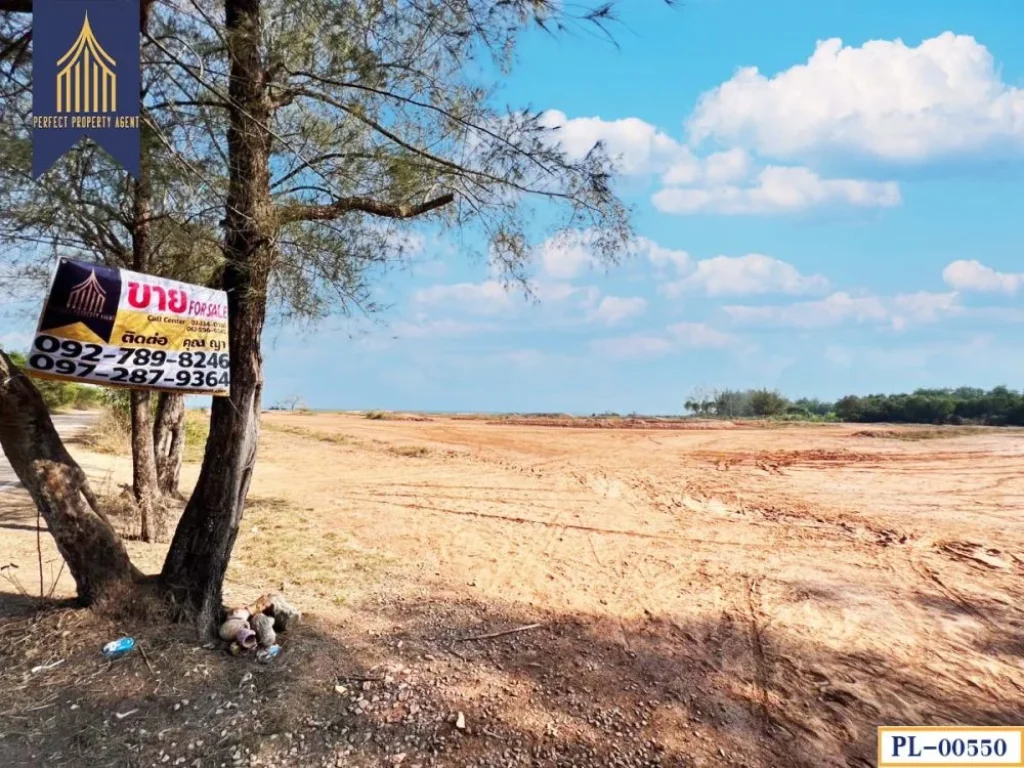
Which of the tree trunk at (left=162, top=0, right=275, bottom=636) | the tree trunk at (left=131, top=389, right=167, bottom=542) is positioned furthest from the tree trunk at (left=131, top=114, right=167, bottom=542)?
the tree trunk at (left=162, top=0, right=275, bottom=636)

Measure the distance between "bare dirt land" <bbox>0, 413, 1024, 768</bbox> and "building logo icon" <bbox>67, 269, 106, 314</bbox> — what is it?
1794 millimetres

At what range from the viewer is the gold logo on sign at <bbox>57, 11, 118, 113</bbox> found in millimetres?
3236

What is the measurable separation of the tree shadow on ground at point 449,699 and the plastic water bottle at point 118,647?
0.05 m

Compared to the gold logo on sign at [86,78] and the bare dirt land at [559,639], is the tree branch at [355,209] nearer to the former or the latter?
the gold logo on sign at [86,78]

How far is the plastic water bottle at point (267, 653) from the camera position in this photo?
341cm

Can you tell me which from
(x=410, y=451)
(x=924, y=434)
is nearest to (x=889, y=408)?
(x=924, y=434)

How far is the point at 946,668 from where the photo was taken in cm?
394

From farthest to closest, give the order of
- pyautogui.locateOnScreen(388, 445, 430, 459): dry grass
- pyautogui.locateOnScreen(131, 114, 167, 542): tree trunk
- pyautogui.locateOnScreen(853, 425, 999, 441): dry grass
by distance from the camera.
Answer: pyautogui.locateOnScreen(853, 425, 999, 441): dry grass → pyautogui.locateOnScreen(388, 445, 430, 459): dry grass → pyautogui.locateOnScreen(131, 114, 167, 542): tree trunk

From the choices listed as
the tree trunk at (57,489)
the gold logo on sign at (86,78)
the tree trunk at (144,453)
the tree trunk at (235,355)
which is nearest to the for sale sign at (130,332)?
the tree trunk at (235,355)

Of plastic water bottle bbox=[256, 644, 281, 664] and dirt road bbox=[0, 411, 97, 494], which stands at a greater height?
dirt road bbox=[0, 411, 97, 494]

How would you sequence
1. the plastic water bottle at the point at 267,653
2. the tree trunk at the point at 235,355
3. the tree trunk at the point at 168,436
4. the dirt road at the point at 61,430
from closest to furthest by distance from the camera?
1. the plastic water bottle at the point at 267,653
2. the tree trunk at the point at 235,355
3. the tree trunk at the point at 168,436
4. the dirt road at the point at 61,430

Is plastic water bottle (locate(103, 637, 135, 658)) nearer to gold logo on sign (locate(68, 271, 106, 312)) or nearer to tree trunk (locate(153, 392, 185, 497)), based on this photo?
gold logo on sign (locate(68, 271, 106, 312))

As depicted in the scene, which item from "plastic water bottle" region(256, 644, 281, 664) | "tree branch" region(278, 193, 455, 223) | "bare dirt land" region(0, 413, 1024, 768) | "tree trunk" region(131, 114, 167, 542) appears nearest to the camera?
"bare dirt land" region(0, 413, 1024, 768)

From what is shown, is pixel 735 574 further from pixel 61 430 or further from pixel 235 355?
pixel 61 430
